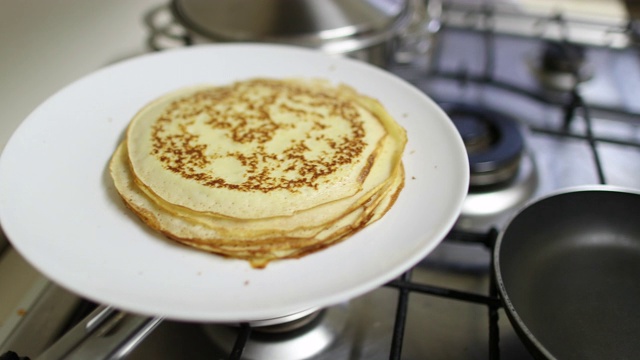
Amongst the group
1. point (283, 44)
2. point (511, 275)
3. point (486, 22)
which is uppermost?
point (283, 44)

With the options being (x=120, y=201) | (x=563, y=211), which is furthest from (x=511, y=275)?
(x=120, y=201)

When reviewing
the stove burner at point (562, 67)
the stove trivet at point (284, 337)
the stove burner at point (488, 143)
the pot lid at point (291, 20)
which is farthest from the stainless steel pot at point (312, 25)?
the stove trivet at point (284, 337)

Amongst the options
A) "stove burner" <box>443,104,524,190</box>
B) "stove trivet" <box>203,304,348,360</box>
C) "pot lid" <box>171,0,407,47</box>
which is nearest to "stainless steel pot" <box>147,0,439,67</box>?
"pot lid" <box>171,0,407,47</box>

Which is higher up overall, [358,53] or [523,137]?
[358,53]

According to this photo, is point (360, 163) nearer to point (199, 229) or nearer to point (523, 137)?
point (199, 229)

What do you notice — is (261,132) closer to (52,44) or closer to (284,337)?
(284,337)
